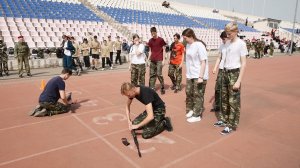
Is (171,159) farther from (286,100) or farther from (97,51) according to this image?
(97,51)

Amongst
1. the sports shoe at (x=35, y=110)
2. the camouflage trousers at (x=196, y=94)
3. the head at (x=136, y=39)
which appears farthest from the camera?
the head at (x=136, y=39)

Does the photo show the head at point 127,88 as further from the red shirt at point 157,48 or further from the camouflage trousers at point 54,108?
the red shirt at point 157,48

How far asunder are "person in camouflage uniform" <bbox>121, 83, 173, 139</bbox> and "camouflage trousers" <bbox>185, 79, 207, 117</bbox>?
851 mm

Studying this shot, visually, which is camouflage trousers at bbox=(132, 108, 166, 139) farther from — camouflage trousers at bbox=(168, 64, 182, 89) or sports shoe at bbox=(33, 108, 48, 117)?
camouflage trousers at bbox=(168, 64, 182, 89)

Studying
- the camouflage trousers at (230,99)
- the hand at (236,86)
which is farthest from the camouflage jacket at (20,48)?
the hand at (236,86)

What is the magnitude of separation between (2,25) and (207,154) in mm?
16882

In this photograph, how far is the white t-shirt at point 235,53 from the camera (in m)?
4.31

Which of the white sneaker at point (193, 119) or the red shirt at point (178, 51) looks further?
the red shirt at point (178, 51)

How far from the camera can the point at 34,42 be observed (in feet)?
49.8

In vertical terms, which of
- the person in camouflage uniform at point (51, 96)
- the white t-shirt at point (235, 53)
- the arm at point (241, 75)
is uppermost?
the white t-shirt at point (235, 53)

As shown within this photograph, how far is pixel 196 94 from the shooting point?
514 centimetres

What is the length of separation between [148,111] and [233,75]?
5.98 feet

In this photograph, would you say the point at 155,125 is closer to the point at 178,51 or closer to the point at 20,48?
the point at 178,51

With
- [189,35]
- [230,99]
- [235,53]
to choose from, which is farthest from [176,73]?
[235,53]
